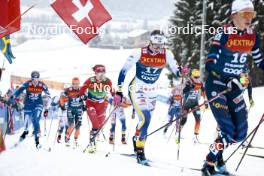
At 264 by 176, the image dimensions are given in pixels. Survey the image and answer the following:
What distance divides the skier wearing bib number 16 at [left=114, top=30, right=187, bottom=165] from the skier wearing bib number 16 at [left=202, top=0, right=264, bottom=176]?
1646 mm

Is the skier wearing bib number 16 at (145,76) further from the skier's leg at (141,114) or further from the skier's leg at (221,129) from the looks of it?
the skier's leg at (221,129)

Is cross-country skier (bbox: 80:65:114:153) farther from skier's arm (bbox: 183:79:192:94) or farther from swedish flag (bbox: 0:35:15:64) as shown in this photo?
skier's arm (bbox: 183:79:192:94)

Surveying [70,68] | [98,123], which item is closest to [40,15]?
[70,68]

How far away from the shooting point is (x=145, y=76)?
7375 mm

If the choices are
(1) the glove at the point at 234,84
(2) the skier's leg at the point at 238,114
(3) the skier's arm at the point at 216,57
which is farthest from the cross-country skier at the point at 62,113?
(1) the glove at the point at 234,84

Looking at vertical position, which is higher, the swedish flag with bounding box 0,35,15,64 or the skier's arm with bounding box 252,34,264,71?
the swedish flag with bounding box 0,35,15,64

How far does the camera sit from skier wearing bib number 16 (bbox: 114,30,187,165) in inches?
282

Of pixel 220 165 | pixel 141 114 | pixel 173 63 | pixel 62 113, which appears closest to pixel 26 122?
pixel 62 113

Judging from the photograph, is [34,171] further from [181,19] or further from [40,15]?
[40,15]

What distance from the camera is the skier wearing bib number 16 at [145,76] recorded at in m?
7.16

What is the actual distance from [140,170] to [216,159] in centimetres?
111

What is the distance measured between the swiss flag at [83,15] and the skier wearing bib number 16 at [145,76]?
253 centimetres

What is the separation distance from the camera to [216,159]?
5770 millimetres

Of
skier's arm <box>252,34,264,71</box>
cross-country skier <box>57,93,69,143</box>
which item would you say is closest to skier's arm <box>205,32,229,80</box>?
skier's arm <box>252,34,264,71</box>
